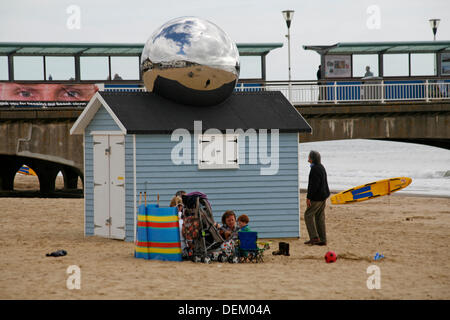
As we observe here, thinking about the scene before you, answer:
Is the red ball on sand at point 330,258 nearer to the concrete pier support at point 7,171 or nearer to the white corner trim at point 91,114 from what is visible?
the white corner trim at point 91,114

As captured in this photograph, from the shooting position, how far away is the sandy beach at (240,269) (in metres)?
10.3

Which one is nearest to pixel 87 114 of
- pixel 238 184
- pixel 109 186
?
pixel 109 186

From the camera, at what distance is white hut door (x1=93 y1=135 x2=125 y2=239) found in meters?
16.3

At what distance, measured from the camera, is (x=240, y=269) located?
12.4m

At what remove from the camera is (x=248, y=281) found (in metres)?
11.2

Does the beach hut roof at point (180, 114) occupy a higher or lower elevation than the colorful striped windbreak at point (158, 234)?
higher

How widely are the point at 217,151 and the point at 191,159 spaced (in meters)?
0.60

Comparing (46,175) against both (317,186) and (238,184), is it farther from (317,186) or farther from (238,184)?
(317,186)

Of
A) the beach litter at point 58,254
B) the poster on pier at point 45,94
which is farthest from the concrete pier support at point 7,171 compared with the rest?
the beach litter at point 58,254

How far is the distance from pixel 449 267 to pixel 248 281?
3.78 metres

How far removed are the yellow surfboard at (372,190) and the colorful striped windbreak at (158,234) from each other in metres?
14.7

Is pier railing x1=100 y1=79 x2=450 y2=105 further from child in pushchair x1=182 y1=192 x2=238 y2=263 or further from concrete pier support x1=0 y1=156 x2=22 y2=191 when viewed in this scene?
child in pushchair x1=182 y1=192 x2=238 y2=263
